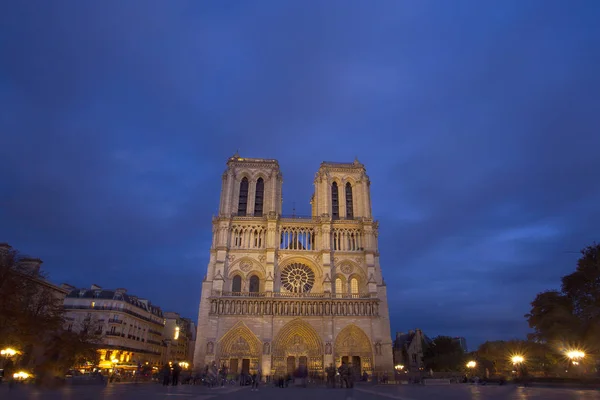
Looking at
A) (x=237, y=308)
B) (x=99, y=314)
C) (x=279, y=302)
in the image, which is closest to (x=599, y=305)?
(x=279, y=302)

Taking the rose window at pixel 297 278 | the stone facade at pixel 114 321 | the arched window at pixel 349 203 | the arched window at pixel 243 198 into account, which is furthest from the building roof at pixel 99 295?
the arched window at pixel 349 203

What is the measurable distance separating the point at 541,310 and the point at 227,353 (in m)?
28.9

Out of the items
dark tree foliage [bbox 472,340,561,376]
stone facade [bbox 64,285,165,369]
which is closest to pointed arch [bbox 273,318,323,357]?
dark tree foliage [bbox 472,340,561,376]

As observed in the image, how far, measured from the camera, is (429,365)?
179 ft

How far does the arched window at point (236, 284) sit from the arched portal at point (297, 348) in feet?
23.5

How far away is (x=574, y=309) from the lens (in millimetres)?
31281

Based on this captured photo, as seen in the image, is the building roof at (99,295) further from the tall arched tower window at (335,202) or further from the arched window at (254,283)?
the tall arched tower window at (335,202)

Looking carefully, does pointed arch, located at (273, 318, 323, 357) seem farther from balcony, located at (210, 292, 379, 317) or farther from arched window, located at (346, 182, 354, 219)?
arched window, located at (346, 182, 354, 219)

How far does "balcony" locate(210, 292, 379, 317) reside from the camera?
139ft

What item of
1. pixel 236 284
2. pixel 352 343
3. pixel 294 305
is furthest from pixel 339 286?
pixel 236 284

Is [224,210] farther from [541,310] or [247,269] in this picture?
[541,310]

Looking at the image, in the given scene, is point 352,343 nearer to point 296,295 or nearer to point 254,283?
point 296,295

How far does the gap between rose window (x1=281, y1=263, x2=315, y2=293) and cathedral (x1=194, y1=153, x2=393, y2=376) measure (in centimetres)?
12

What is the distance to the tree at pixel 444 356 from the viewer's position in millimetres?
50125
